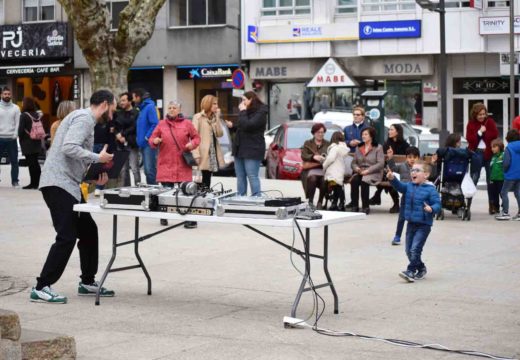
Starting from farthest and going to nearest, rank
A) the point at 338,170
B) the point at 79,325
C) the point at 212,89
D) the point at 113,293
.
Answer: the point at 212,89 → the point at 338,170 → the point at 113,293 → the point at 79,325

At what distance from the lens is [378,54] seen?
127 feet

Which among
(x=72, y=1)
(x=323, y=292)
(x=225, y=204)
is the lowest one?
(x=323, y=292)

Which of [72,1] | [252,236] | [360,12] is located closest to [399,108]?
[360,12]

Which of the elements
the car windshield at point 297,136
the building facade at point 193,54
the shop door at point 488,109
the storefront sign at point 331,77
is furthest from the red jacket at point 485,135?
the building facade at point 193,54

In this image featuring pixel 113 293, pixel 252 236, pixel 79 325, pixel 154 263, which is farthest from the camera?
pixel 252 236

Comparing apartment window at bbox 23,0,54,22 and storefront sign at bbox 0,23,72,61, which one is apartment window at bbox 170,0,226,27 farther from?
apartment window at bbox 23,0,54,22

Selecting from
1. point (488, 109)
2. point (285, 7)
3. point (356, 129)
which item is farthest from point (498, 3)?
point (356, 129)

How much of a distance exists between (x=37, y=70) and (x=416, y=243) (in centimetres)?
3552

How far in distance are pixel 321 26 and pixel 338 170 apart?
2222cm

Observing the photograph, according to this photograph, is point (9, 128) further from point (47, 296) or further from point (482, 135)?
point (47, 296)

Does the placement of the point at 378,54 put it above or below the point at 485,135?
above

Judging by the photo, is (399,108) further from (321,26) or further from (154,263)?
(154,263)

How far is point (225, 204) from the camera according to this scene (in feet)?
29.4

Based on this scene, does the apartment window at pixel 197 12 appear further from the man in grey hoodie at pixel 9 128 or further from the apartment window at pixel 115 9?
the man in grey hoodie at pixel 9 128
